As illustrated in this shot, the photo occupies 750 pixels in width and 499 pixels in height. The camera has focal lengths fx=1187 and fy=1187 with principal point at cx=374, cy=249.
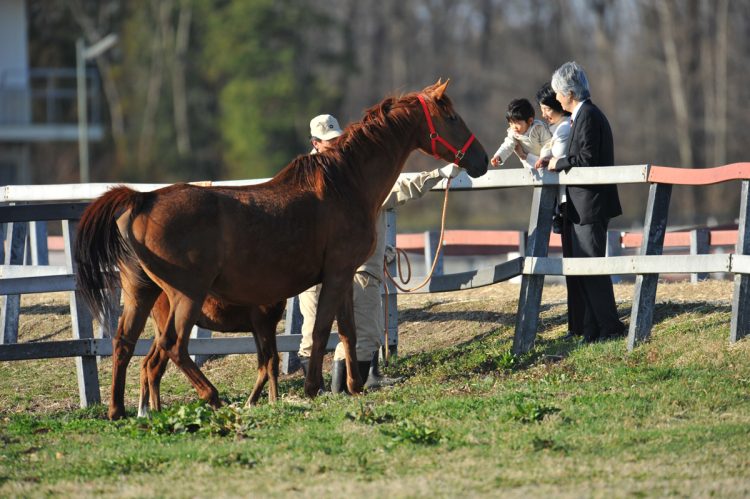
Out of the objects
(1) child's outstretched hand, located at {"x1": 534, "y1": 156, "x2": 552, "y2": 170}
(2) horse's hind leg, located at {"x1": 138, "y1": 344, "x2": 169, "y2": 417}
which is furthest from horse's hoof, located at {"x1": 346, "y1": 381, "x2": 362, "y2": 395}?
(1) child's outstretched hand, located at {"x1": 534, "y1": 156, "x2": 552, "y2": 170}

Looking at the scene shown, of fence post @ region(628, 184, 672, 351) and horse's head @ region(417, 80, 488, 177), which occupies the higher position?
horse's head @ region(417, 80, 488, 177)

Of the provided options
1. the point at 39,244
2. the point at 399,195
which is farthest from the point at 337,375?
the point at 39,244

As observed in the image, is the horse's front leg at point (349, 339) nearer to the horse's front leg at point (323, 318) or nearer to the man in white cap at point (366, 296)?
the horse's front leg at point (323, 318)

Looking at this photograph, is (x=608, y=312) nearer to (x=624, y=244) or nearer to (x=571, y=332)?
(x=571, y=332)

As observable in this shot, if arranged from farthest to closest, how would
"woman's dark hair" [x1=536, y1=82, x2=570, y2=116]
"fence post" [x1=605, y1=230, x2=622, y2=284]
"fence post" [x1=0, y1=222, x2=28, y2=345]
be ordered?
"fence post" [x1=605, y1=230, x2=622, y2=284]
"fence post" [x1=0, y1=222, x2=28, y2=345]
"woman's dark hair" [x1=536, y1=82, x2=570, y2=116]

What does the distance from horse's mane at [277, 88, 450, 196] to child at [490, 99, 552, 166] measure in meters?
0.75

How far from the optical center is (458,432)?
6.49 meters

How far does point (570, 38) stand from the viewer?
51406 mm

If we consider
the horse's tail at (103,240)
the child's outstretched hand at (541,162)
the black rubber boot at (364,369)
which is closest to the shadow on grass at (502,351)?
the black rubber boot at (364,369)

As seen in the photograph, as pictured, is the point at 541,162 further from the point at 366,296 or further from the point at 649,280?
the point at 366,296

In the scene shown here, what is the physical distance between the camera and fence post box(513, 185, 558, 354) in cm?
909

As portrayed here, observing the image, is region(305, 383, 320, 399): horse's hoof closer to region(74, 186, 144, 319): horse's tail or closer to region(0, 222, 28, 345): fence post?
region(74, 186, 144, 319): horse's tail

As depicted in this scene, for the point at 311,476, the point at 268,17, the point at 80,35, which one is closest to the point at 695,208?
the point at 268,17

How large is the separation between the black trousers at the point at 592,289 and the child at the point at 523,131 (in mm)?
669
